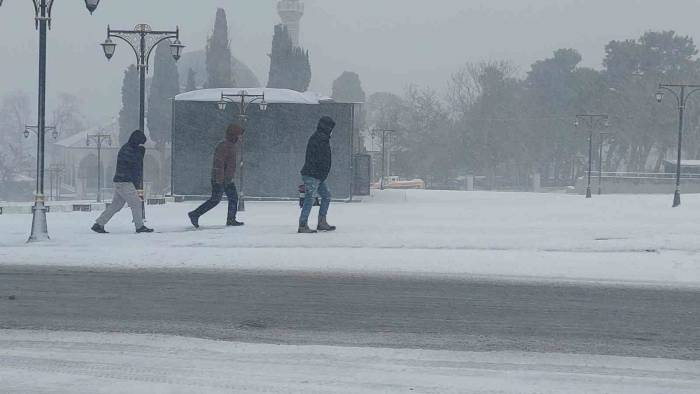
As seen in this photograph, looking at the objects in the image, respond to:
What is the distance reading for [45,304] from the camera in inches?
311

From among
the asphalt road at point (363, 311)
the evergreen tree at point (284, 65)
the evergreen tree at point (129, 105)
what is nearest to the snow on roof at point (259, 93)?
the asphalt road at point (363, 311)

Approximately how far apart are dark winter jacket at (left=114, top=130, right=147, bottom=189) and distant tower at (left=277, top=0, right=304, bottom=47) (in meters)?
119

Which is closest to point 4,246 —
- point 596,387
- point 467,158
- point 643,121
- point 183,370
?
point 183,370

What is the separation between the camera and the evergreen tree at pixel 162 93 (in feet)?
292

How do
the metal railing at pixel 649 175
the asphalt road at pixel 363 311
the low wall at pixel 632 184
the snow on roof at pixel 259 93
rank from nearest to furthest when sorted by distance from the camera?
1. the asphalt road at pixel 363 311
2. the snow on roof at pixel 259 93
3. the low wall at pixel 632 184
4. the metal railing at pixel 649 175

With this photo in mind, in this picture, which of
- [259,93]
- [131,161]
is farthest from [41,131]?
[259,93]

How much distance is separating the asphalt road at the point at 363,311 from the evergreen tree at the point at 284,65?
261 feet

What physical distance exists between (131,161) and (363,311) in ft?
27.1

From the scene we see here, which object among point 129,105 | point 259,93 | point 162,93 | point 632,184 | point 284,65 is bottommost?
point 632,184

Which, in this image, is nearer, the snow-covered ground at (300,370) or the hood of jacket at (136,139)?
the snow-covered ground at (300,370)

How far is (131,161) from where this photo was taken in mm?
14945

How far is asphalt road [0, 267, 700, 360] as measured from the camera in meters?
6.55

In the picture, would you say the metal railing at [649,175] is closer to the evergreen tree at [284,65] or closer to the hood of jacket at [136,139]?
the evergreen tree at [284,65]

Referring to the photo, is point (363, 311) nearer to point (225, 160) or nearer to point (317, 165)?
point (317, 165)
